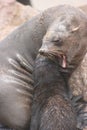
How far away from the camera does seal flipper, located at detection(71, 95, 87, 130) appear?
1.11m

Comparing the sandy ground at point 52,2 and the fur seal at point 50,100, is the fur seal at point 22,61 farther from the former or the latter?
the sandy ground at point 52,2

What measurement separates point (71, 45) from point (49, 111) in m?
0.16

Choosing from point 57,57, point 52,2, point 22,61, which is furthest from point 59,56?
point 52,2

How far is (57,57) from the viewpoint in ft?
3.35

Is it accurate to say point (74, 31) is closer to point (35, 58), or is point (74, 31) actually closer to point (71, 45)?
point (71, 45)

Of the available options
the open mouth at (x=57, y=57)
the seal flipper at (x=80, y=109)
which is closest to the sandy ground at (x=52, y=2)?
the seal flipper at (x=80, y=109)

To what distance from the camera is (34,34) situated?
1106 mm

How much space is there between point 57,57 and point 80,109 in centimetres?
21

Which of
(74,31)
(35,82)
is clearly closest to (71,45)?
(74,31)

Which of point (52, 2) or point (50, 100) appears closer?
point (50, 100)

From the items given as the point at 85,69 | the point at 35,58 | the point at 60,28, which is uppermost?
the point at 60,28

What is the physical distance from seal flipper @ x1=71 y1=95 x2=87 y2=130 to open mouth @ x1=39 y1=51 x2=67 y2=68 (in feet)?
0.47

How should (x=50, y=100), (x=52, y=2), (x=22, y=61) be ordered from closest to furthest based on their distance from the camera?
(x=50, y=100), (x=22, y=61), (x=52, y=2)

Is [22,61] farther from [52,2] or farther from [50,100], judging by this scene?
[52,2]
